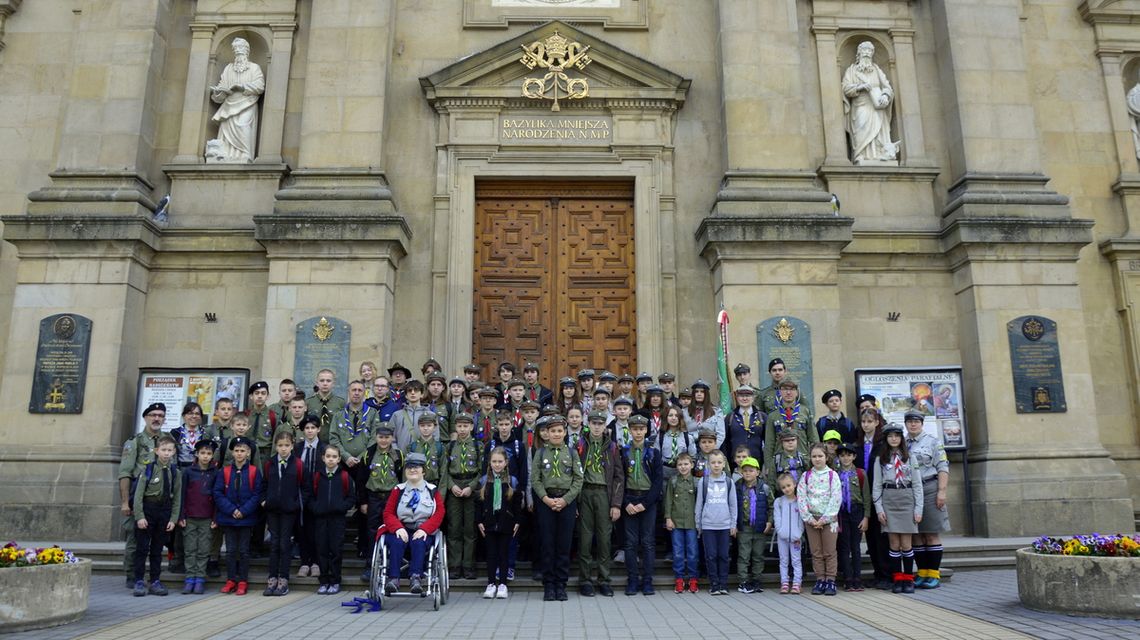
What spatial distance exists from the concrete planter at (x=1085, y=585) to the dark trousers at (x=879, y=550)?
1.89 meters

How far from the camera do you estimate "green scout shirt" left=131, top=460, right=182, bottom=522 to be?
9.38 m

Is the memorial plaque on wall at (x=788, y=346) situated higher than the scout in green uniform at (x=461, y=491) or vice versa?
the memorial plaque on wall at (x=788, y=346)

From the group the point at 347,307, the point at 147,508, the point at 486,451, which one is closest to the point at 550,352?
the point at 347,307

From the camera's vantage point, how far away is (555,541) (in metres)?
9.15

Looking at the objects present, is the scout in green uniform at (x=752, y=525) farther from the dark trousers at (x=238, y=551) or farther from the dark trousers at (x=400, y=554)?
the dark trousers at (x=238, y=551)

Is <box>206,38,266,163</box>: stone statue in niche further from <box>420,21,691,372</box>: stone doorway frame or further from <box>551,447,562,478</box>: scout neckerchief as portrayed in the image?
<box>551,447,562,478</box>: scout neckerchief

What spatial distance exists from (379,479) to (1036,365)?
10535 mm

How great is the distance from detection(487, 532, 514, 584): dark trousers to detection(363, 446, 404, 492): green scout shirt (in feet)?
4.25

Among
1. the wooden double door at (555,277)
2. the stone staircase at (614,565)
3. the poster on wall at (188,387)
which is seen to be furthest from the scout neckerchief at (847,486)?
the poster on wall at (188,387)

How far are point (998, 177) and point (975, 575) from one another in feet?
23.4

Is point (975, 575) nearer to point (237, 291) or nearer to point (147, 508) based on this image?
point (147, 508)

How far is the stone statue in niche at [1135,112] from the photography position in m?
15.6

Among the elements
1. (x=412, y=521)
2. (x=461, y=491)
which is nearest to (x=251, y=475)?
(x=412, y=521)

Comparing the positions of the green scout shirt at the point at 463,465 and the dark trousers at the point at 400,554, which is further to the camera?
the green scout shirt at the point at 463,465
